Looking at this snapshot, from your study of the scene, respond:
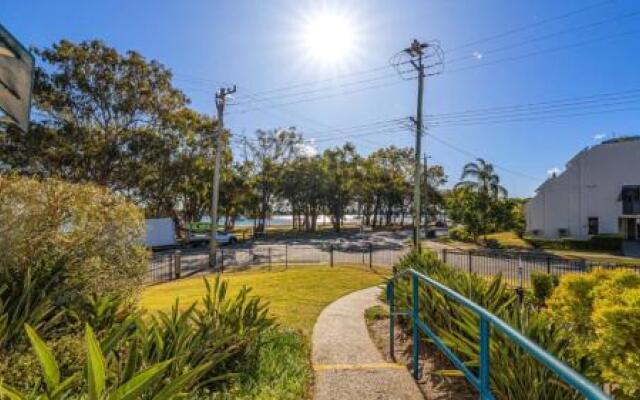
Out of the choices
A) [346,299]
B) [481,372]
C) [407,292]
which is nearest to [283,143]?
[346,299]

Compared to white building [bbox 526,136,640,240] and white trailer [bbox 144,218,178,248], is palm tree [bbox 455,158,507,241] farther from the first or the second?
white trailer [bbox 144,218,178,248]

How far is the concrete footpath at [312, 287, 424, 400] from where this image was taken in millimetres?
3957

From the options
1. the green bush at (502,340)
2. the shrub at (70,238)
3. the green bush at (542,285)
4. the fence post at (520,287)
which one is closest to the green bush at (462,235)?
the fence post at (520,287)

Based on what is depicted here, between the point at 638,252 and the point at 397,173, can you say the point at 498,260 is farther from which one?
the point at 397,173

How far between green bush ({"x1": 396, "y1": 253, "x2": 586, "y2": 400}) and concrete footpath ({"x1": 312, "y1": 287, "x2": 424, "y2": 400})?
57 cm

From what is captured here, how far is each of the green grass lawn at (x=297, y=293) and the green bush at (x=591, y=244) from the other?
21.1 m

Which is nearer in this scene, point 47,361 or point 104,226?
point 47,361

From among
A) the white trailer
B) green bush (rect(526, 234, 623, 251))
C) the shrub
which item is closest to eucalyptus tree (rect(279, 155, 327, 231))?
the white trailer

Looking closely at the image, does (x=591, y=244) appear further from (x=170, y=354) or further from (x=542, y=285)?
(x=170, y=354)

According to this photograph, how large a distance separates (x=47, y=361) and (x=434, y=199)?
6771cm

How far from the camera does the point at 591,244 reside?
97.9 feet

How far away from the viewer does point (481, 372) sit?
2.57m

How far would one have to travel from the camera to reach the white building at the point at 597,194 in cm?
3328

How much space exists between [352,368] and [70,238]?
4491mm
